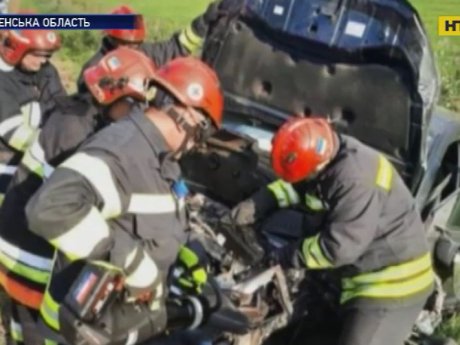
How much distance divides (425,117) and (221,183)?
1.40m

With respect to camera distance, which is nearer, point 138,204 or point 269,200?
point 138,204

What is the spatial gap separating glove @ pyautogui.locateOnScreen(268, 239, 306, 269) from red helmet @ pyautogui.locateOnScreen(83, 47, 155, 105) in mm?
1101

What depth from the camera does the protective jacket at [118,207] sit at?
3414 mm

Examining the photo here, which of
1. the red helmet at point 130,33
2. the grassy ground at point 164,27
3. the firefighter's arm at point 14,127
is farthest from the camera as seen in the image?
the grassy ground at point 164,27

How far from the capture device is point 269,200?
5234 millimetres

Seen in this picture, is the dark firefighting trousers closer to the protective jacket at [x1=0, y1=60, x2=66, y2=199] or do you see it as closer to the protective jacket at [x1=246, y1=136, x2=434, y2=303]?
the protective jacket at [x1=0, y1=60, x2=66, y2=199]

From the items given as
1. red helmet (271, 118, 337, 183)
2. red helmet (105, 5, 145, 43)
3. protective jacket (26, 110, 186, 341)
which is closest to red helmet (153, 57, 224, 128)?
protective jacket (26, 110, 186, 341)

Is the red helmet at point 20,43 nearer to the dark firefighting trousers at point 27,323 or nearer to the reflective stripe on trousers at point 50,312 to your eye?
the dark firefighting trousers at point 27,323

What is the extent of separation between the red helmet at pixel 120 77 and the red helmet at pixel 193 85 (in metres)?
0.46

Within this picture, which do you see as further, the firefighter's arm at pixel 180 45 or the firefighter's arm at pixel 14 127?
the firefighter's arm at pixel 180 45

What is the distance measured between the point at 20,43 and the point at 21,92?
1.04 ft

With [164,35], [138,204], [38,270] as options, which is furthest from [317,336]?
[164,35]

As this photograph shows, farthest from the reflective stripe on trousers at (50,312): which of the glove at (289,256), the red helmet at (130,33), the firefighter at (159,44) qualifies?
the red helmet at (130,33)

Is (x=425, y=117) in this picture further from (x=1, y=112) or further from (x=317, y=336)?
(x=1, y=112)
